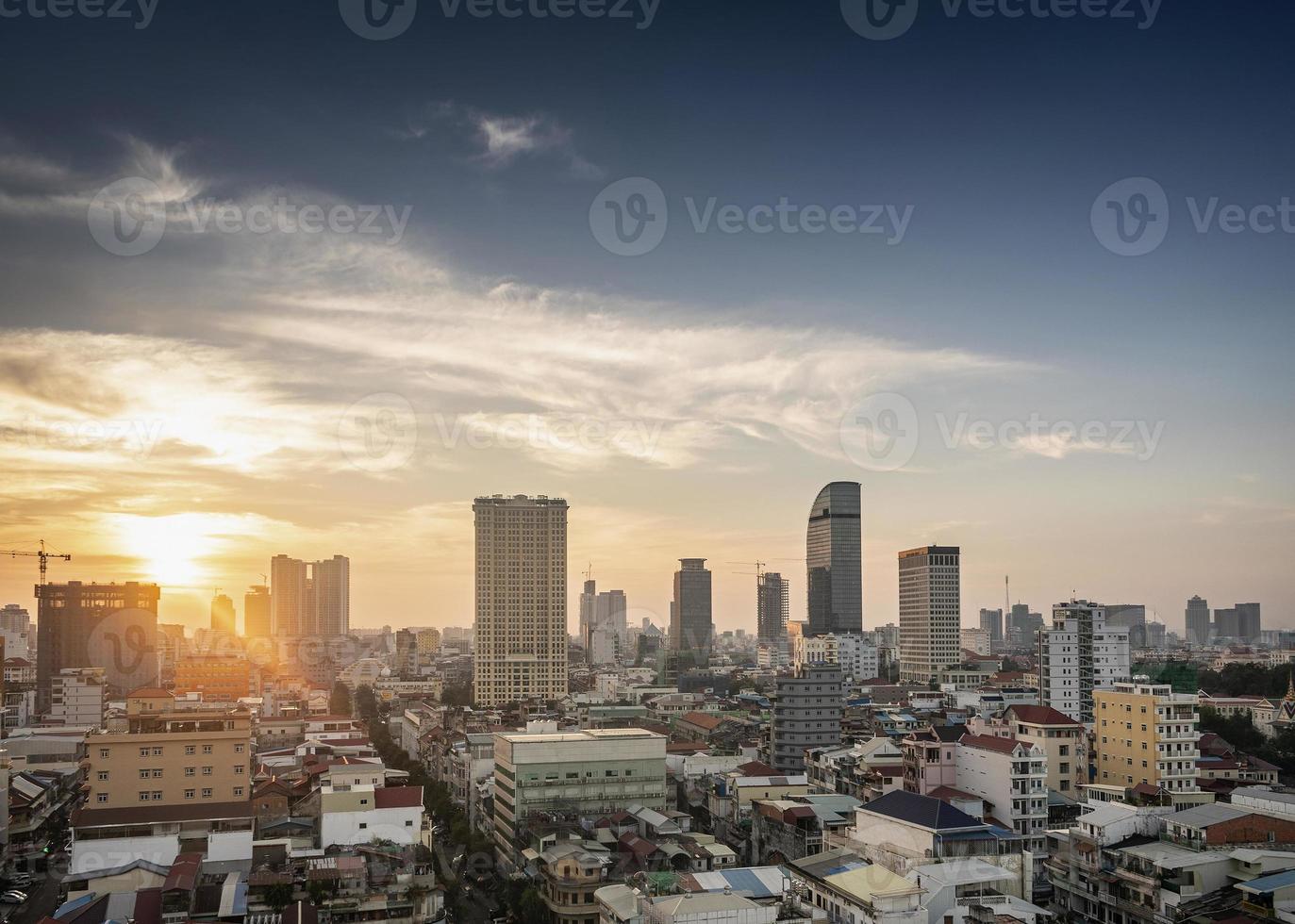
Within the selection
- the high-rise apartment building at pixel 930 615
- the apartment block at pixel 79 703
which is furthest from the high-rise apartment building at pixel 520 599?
the high-rise apartment building at pixel 930 615

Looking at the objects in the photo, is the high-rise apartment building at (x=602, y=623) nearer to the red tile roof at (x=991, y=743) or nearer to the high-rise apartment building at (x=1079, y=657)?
the high-rise apartment building at (x=1079, y=657)

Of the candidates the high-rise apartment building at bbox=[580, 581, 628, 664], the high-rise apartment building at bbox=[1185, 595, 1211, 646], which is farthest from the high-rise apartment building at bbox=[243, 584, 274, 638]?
the high-rise apartment building at bbox=[1185, 595, 1211, 646]

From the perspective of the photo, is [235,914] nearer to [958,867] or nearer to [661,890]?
[661,890]

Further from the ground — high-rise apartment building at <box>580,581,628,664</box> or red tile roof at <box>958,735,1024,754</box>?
red tile roof at <box>958,735,1024,754</box>

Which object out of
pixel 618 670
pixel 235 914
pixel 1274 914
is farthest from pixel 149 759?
pixel 618 670

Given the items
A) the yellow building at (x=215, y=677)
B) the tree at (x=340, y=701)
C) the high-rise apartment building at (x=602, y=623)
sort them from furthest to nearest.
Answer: the high-rise apartment building at (x=602, y=623) → the tree at (x=340, y=701) → the yellow building at (x=215, y=677)

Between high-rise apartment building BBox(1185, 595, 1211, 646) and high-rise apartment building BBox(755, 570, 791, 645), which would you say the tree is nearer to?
high-rise apartment building BBox(755, 570, 791, 645)
